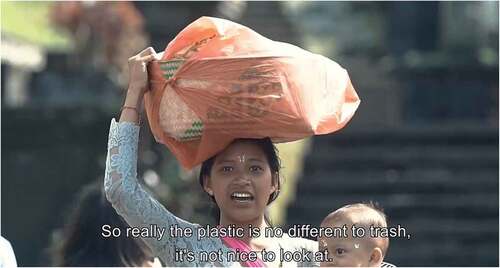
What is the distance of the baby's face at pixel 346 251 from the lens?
13.7ft

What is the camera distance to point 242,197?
4.05 meters

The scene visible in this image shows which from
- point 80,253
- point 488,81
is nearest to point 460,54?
point 488,81

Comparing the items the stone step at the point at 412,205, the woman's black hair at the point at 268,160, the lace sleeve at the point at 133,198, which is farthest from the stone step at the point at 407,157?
the lace sleeve at the point at 133,198

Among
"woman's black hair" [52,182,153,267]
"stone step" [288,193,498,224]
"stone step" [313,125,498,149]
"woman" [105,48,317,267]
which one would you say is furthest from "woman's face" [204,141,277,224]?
"stone step" [313,125,498,149]

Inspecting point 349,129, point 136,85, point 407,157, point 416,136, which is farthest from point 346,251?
point 349,129

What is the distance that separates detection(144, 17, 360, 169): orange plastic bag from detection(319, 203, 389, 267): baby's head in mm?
259

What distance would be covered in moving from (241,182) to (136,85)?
0.37 meters

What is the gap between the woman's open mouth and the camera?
405 centimetres

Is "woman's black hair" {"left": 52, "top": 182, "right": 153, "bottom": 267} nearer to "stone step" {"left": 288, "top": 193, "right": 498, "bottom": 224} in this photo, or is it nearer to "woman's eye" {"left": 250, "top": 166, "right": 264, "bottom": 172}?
"woman's eye" {"left": 250, "top": 166, "right": 264, "bottom": 172}

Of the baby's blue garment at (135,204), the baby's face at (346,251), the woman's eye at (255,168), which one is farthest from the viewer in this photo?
the baby's face at (346,251)

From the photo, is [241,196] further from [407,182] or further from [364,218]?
[407,182]

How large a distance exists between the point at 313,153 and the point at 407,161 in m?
0.82

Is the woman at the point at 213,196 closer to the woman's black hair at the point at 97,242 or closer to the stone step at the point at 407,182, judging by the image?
the woman's black hair at the point at 97,242

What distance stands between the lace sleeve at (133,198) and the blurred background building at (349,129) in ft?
17.0
